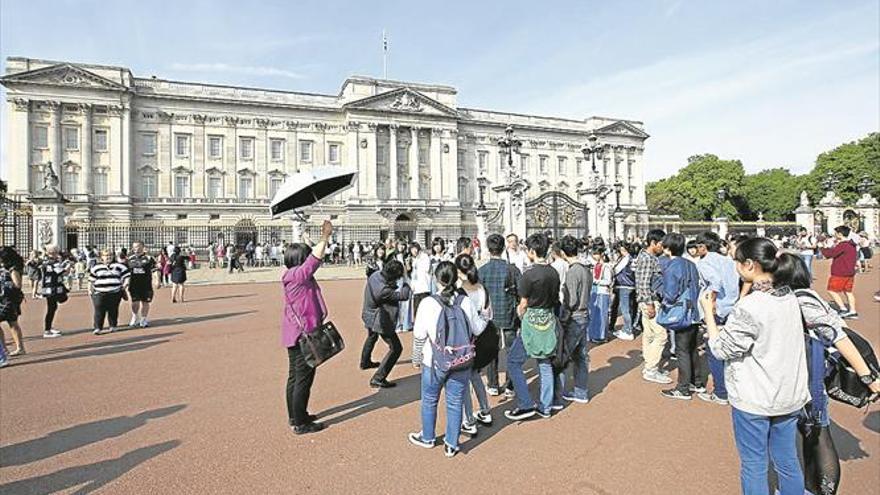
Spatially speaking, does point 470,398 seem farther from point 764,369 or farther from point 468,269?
point 764,369

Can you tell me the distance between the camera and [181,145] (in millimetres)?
42750

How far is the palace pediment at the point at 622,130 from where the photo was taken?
6000 centimetres

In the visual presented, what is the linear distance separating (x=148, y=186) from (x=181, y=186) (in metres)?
2.53

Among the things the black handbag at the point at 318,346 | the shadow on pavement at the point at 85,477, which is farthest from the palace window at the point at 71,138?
the black handbag at the point at 318,346

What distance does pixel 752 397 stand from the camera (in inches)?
110

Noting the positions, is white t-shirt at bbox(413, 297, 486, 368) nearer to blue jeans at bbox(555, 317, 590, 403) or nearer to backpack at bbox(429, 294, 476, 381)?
backpack at bbox(429, 294, 476, 381)

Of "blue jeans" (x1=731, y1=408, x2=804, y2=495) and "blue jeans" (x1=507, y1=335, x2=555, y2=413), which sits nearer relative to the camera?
"blue jeans" (x1=731, y1=408, x2=804, y2=495)

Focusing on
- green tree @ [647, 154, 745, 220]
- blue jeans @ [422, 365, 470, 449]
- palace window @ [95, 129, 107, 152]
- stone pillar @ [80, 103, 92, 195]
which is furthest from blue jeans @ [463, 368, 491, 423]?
green tree @ [647, 154, 745, 220]

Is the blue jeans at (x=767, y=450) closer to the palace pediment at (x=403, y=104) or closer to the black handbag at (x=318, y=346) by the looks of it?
the black handbag at (x=318, y=346)

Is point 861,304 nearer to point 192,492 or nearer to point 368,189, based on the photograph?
point 192,492

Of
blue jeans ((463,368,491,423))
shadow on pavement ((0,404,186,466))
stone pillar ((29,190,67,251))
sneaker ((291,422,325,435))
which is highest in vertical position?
stone pillar ((29,190,67,251))

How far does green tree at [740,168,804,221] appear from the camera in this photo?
61253 millimetres

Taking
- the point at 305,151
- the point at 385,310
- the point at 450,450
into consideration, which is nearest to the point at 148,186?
the point at 305,151

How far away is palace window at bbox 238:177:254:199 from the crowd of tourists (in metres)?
41.1
